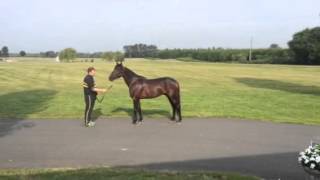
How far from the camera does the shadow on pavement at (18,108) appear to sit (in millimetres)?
17844

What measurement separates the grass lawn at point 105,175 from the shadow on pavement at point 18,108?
5728 mm

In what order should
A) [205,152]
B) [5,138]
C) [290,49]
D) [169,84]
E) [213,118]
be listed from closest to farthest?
[205,152], [5,138], [169,84], [213,118], [290,49]

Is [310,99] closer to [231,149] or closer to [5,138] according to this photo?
[231,149]

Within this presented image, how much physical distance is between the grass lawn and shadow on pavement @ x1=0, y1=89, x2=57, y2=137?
18.8 feet

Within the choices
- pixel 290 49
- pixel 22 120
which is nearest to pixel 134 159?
pixel 22 120

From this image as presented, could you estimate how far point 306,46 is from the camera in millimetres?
96750

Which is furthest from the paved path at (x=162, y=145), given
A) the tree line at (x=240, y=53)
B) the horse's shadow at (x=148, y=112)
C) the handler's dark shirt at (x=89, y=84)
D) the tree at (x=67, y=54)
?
the tree at (x=67, y=54)

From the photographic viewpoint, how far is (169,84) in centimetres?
1817

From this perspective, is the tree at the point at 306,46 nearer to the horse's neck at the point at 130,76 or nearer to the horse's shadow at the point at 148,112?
the horse's shadow at the point at 148,112

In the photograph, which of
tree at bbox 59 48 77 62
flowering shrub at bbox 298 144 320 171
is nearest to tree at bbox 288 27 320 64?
tree at bbox 59 48 77 62

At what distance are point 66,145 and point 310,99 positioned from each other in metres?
16.2

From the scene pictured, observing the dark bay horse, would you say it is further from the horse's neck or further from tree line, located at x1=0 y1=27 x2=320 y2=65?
tree line, located at x1=0 y1=27 x2=320 y2=65

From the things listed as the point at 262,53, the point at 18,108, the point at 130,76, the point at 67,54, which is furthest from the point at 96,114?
the point at 262,53

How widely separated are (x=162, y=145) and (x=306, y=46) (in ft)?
284
